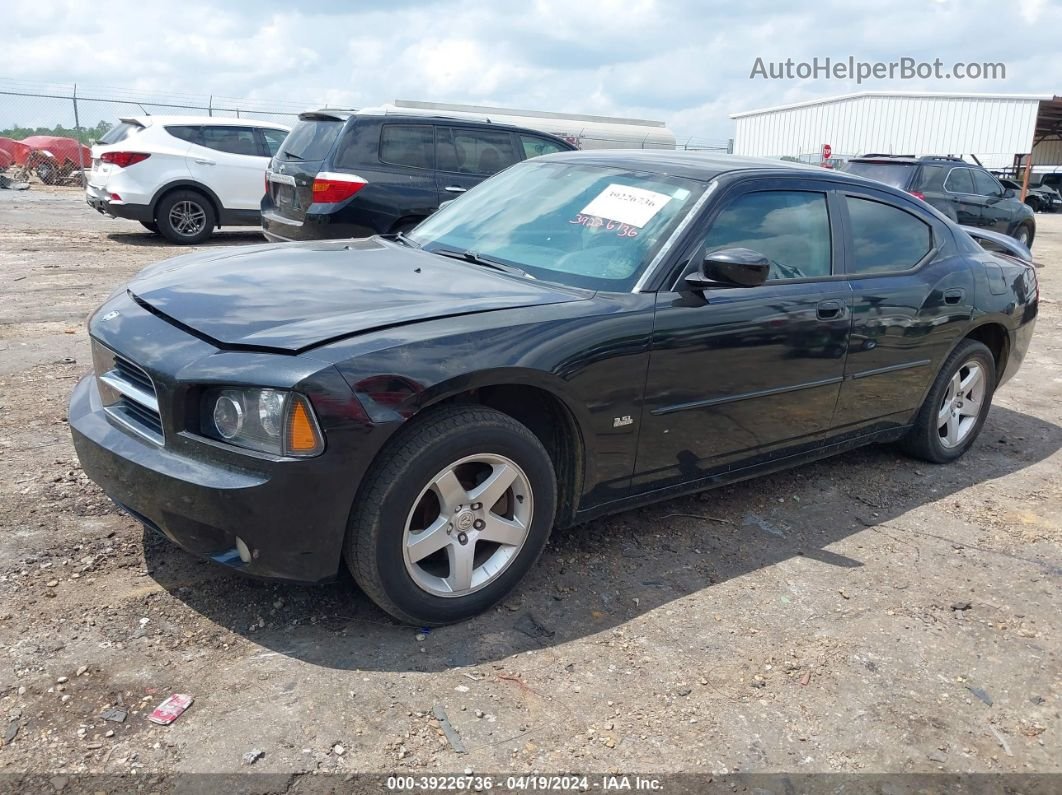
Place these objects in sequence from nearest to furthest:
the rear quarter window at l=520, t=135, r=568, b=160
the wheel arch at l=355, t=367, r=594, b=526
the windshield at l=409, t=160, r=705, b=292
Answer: the wheel arch at l=355, t=367, r=594, b=526 → the windshield at l=409, t=160, r=705, b=292 → the rear quarter window at l=520, t=135, r=568, b=160

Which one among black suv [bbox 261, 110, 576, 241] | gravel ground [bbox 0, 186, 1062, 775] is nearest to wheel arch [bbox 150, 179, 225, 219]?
black suv [bbox 261, 110, 576, 241]

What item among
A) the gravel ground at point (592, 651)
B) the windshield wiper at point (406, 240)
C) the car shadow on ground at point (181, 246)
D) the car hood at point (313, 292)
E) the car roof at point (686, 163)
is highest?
the car roof at point (686, 163)

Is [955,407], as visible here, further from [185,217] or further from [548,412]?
[185,217]

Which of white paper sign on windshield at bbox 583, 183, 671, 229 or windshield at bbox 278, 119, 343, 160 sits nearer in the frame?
white paper sign on windshield at bbox 583, 183, 671, 229

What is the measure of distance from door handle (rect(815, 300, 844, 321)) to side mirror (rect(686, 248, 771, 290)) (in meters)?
0.59

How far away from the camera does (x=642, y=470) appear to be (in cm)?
353

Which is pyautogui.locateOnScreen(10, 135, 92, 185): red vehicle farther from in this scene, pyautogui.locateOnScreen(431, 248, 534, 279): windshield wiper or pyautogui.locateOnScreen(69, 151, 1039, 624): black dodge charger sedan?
pyautogui.locateOnScreen(69, 151, 1039, 624): black dodge charger sedan

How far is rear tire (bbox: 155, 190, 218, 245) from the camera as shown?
11797 mm

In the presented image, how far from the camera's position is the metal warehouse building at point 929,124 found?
36.1m

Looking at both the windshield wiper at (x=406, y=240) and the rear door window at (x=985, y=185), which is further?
the rear door window at (x=985, y=185)

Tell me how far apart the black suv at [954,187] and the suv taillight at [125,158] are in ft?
30.0

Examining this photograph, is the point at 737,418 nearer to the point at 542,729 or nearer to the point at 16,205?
the point at 542,729

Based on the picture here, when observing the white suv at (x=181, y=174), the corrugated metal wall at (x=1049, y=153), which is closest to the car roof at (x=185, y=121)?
the white suv at (x=181, y=174)

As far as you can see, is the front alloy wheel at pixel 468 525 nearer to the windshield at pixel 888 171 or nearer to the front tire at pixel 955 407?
the front tire at pixel 955 407
